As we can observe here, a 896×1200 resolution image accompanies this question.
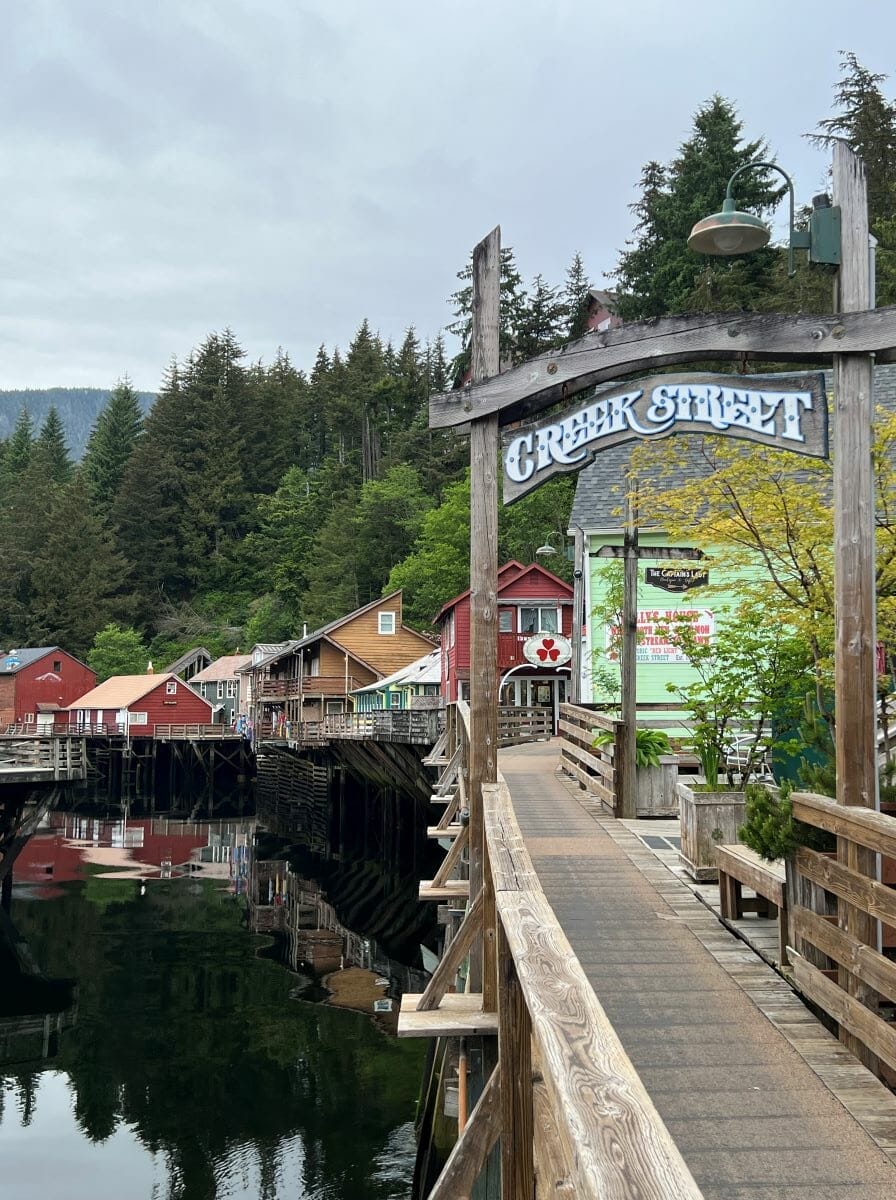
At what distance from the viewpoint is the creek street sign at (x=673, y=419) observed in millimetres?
6621

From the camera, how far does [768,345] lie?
6.52 metres

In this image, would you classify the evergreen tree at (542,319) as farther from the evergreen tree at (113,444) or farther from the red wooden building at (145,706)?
the evergreen tree at (113,444)

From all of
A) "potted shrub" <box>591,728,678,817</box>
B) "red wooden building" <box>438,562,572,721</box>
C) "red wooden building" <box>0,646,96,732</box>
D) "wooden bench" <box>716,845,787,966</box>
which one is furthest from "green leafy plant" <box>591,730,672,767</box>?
"red wooden building" <box>0,646,96,732</box>

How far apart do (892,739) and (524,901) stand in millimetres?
10348

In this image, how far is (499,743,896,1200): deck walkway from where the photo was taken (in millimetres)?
3838

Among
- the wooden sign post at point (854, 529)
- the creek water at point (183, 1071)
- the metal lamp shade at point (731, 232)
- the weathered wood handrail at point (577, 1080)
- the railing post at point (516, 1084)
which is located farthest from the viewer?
the creek water at point (183, 1071)

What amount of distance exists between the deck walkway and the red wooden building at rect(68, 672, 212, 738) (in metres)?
59.7

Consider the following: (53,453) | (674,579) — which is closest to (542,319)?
(674,579)

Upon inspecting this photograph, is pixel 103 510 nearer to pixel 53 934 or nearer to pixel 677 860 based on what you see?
pixel 53 934

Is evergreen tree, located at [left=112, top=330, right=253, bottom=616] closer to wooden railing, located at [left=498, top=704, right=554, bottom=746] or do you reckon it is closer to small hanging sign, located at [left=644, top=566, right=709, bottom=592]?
wooden railing, located at [left=498, top=704, right=554, bottom=746]

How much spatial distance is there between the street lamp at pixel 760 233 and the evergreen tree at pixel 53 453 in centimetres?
10001

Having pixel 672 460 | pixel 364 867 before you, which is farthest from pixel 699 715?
pixel 364 867

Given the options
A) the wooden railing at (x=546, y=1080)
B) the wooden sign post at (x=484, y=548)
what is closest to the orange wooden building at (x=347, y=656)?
the wooden sign post at (x=484, y=548)

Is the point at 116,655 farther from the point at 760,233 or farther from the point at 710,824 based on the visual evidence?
the point at 760,233
